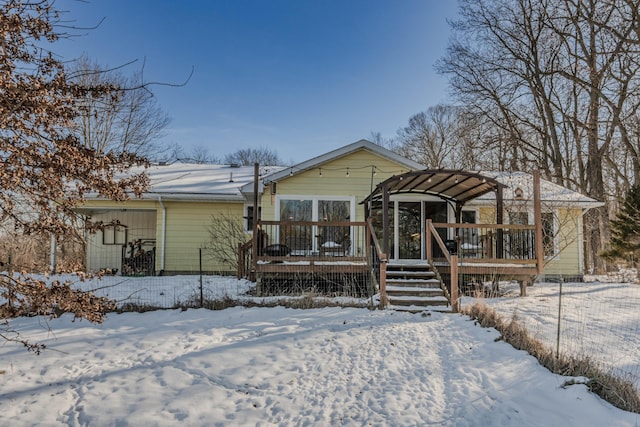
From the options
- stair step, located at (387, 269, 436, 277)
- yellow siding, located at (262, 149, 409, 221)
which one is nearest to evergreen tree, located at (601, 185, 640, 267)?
yellow siding, located at (262, 149, 409, 221)

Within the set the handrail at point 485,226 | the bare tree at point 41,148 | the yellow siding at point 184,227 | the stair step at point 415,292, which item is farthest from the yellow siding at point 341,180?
the bare tree at point 41,148

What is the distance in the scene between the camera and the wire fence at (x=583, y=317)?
5.31 meters

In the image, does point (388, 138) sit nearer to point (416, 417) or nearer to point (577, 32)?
point (577, 32)

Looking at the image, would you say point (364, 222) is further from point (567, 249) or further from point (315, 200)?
point (567, 249)

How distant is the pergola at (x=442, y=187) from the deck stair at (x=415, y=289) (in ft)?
2.58

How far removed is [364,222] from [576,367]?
16.3ft

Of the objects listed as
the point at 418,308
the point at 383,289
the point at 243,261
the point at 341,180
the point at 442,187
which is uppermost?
the point at 341,180

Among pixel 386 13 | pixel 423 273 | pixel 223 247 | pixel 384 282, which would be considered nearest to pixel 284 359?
pixel 384 282

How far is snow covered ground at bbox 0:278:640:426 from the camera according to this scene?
3545 millimetres

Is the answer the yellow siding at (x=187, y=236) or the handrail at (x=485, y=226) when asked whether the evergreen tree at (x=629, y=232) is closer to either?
the handrail at (x=485, y=226)

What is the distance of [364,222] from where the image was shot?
8.75 meters

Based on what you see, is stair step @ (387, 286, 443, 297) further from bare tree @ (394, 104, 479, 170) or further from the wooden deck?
bare tree @ (394, 104, 479, 170)

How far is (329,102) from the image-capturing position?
54.5 ft

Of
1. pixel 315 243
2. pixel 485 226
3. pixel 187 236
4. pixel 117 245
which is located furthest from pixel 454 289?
pixel 117 245
